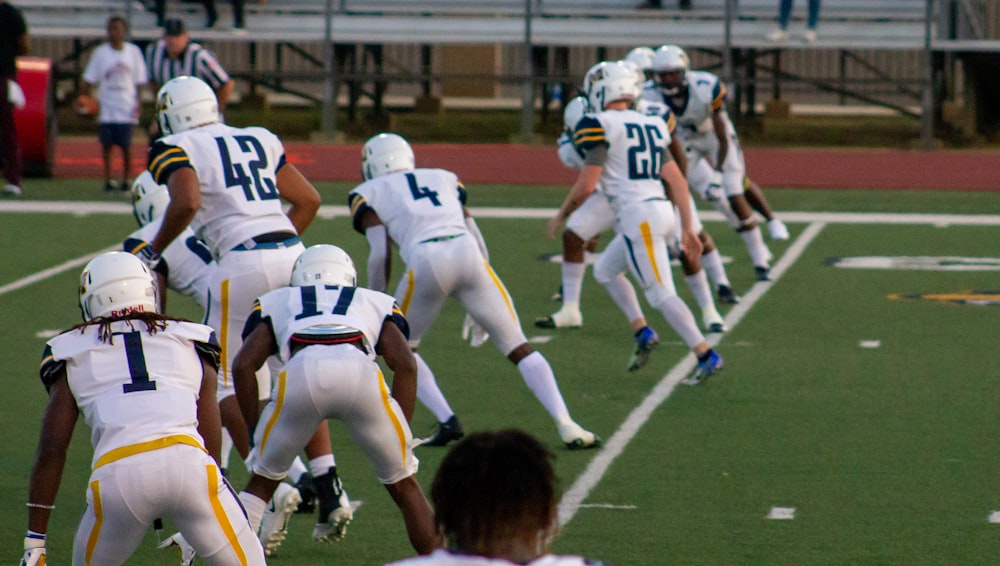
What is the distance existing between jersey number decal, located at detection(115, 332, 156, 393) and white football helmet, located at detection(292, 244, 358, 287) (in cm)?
93

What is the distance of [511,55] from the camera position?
28.2 metres

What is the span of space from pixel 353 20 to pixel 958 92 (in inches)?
400

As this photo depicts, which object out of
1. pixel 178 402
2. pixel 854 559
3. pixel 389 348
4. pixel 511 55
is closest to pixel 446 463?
pixel 178 402

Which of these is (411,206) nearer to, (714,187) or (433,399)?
(433,399)

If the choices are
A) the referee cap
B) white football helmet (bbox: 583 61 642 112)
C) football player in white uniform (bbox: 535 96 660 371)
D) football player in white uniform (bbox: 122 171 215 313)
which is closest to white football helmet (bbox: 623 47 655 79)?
football player in white uniform (bbox: 535 96 660 371)

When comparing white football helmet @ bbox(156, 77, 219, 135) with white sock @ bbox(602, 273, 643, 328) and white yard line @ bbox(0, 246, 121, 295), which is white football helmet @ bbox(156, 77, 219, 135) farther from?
white yard line @ bbox(0, 246, 121, 295)

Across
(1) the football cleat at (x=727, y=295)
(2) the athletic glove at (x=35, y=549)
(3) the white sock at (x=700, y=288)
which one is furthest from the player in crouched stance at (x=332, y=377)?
(1) the football cleat at (x=727, y=295)

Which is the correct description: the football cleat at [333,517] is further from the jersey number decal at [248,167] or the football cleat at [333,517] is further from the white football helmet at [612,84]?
the white football helmet at [612,84]

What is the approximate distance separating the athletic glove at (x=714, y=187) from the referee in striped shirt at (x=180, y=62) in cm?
423

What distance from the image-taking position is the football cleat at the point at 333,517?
564cm

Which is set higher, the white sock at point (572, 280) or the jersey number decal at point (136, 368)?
the jersey number decal at point (136, 368)

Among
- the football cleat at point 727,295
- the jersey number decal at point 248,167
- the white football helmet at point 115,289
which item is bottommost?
the football cleat at point 727,295

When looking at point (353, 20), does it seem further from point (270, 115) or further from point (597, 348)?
point (597, 348)

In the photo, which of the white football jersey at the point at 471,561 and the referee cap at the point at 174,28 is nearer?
the white football jersey at the point at 471,561
